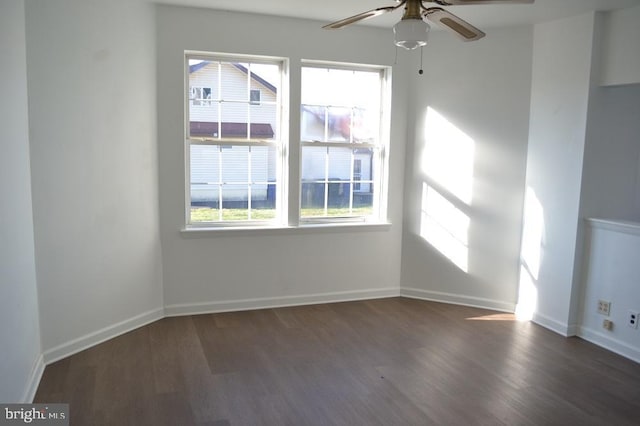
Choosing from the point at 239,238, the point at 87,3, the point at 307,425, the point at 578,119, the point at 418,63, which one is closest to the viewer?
the point at 307,425

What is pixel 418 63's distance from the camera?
189 inches

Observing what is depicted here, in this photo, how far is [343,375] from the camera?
10.8 feet

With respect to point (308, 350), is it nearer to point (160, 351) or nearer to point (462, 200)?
point (160, 351)

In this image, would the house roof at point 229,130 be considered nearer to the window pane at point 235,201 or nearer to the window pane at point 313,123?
the window pane at point 313,123

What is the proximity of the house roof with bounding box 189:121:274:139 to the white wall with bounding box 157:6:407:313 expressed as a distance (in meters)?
0.17

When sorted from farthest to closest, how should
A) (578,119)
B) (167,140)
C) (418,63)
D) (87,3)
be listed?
(418,63) < (167,140) < (578,119) < (87,3)

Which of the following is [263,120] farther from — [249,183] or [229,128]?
[249,183]

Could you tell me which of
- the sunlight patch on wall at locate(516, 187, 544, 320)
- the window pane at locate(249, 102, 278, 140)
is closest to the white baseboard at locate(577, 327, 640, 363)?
the sunlight patch on wall at locate(516, 187, 544, 320)

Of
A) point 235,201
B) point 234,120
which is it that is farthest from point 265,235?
point 234,120

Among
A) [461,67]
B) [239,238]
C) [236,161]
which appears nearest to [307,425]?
[239,238]

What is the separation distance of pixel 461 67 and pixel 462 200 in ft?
3.98

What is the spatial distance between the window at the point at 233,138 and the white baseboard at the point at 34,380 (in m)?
1.65

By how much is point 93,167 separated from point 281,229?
65.8 inches

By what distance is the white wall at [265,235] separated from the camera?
4.16m
